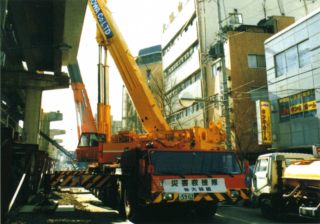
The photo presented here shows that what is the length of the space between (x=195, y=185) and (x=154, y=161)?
1245mm

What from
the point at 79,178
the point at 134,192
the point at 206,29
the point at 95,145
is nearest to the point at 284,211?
the point at 134,192

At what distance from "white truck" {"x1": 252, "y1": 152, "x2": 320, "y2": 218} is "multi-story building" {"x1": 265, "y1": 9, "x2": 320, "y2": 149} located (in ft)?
39.4

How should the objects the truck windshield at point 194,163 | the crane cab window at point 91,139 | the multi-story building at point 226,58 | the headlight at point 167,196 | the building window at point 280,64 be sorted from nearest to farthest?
the headlight at point 167,196 → the truck windshield at point 194,163 → the crane cab window at point 91,139 → the building window at point 280,64 → the multi-story building at point 226,58

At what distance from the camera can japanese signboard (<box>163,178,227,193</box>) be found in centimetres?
945

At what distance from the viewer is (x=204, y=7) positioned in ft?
127

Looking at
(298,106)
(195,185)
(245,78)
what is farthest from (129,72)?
(245,78)

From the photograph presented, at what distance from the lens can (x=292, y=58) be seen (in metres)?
25.0

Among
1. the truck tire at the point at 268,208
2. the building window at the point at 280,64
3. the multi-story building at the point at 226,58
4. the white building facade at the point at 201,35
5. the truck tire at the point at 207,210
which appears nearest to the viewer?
the truck tire at the point at 268,208

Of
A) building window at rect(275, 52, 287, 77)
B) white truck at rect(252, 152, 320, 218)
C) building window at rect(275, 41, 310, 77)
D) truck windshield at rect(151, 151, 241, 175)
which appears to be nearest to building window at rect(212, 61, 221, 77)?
building window at rect(275, 52, 287, 77)

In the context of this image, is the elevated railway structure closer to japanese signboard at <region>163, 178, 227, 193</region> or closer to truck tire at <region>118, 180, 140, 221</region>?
truck tire at <region>118, 180, 140, 221</region>

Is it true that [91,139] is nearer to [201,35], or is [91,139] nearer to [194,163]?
[194,163]

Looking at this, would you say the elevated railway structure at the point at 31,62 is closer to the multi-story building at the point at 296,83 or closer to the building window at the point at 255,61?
the multi-story building at the point at 296,83

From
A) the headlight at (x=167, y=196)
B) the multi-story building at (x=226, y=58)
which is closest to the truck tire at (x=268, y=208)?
the headlight at (x=167, y=196)

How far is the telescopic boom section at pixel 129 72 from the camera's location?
46.3 feet
